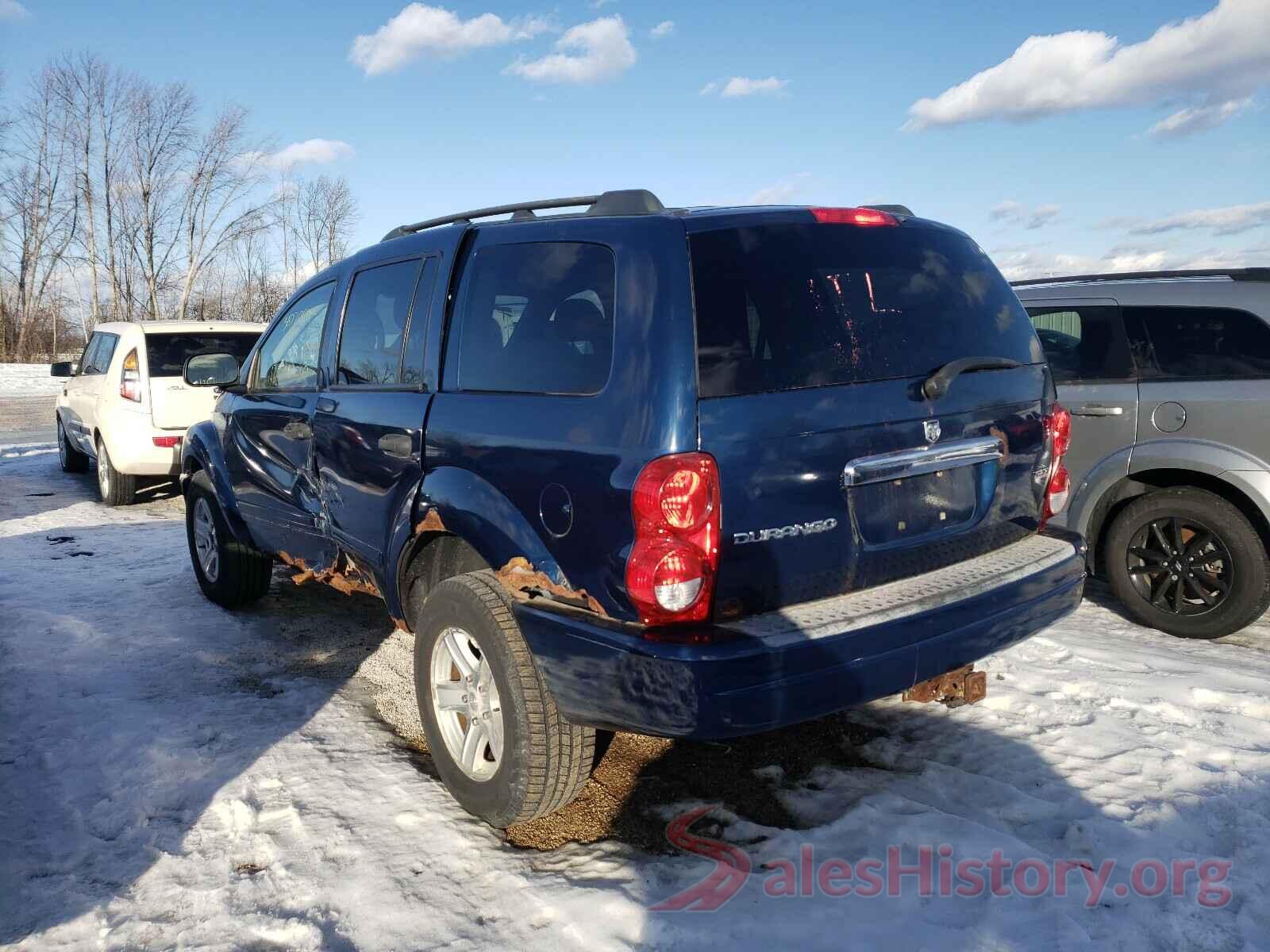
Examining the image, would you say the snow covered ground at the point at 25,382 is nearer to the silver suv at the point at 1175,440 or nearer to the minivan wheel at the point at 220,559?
the minivan wheel at the point at 220,559

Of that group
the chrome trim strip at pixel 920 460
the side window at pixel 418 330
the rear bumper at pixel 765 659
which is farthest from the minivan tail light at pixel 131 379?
the chrome trim strip at pixel 920 460

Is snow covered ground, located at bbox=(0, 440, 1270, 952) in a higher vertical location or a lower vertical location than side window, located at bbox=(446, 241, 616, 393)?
lower

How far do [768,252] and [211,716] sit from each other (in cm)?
300

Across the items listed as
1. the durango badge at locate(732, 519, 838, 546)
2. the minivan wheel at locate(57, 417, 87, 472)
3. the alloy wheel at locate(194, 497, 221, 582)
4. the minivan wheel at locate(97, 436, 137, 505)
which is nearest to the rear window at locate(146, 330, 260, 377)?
the minivan wheel at locate(97, 436, 137, 505)

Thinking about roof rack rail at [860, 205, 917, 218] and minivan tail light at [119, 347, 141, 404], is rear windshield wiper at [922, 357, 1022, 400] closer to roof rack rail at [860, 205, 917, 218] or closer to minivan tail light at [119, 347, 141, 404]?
roof rack rail at [860, 205, 917, 218]

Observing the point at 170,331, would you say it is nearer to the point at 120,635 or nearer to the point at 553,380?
the point at 120,635

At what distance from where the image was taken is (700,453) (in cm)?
249

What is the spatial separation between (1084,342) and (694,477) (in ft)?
12.5

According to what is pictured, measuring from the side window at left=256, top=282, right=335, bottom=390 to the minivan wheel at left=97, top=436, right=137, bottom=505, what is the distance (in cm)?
495

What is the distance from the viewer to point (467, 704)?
125 inches

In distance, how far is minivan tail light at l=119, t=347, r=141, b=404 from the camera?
28.5 feet

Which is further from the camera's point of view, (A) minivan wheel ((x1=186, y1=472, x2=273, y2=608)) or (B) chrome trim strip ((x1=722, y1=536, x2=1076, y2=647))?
(A) minivan wheel ((x1=186, y1=472, x2=273, y2=608))

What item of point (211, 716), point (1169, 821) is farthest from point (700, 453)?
point (211, 716)

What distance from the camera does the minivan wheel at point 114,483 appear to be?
9102 millimetres
